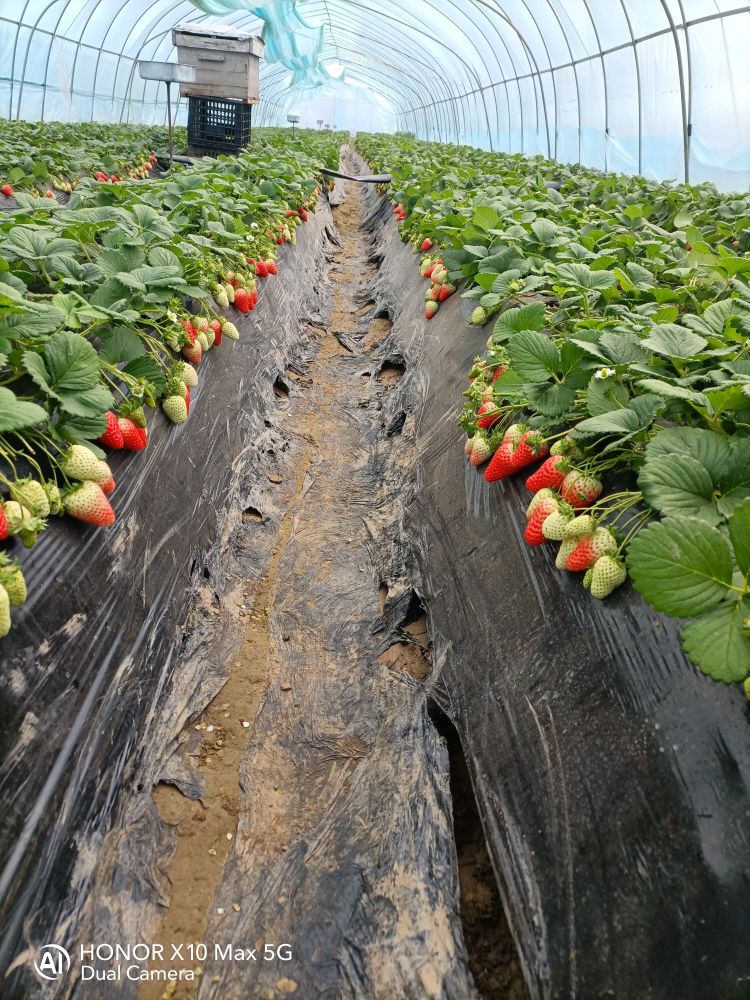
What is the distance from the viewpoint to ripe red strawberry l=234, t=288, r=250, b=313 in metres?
3.76

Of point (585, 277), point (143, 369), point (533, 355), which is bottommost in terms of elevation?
point (143, 369)

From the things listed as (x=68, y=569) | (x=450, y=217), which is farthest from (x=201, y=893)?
(x=450, y=217)

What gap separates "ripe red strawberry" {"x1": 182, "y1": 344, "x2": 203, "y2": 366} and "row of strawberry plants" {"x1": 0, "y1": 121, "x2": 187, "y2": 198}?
3.66 meters

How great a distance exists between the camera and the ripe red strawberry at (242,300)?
12.3 ft

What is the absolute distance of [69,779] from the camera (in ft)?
5.42

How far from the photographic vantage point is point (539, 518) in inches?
70.7

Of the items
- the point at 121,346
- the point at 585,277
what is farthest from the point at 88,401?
the point at 585,277

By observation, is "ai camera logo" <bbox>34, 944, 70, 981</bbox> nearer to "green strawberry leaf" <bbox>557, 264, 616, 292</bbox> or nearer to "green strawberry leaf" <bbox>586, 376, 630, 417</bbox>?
"green strawberry leaf" <bbox>586, 376, 630, 417</bbox>

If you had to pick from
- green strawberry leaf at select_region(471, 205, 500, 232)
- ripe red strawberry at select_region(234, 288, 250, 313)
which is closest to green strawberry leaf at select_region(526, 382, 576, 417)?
green strawberry leaf at select_region(471, 205, 500, 232)

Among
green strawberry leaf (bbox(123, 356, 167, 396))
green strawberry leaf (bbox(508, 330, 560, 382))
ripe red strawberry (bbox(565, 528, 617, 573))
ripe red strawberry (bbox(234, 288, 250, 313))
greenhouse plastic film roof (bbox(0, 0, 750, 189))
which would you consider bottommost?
ripe red strawberry (bbox(565, 528, 617, 573))

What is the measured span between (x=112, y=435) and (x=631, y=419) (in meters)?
1.39

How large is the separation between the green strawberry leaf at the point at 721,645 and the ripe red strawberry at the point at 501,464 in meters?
1.00

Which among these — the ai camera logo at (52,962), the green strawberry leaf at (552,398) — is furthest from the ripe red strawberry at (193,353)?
the ai camera logo at (52,962)

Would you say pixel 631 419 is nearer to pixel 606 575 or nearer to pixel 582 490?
pixel 582 490
